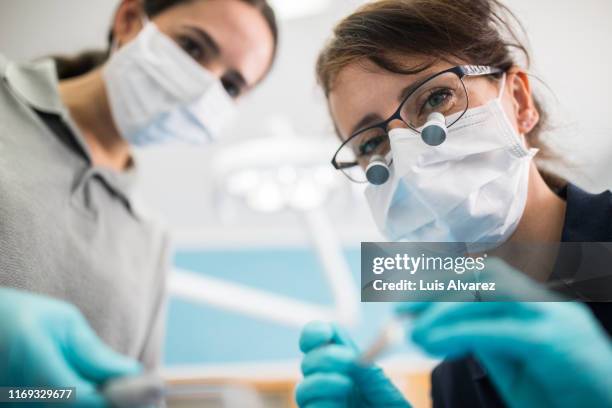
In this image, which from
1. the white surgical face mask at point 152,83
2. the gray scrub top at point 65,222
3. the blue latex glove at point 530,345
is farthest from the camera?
the white surgical face mask at point 152,83

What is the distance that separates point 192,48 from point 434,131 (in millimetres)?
583

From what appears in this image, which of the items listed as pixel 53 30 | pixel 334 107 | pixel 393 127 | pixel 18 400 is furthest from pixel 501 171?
pixel 53 30

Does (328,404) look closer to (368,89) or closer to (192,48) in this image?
(368,89)

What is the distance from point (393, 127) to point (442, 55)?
11cm

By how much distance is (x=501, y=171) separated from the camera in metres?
0.55

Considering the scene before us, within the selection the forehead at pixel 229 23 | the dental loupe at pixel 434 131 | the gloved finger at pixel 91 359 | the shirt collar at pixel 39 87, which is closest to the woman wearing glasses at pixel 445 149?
the dental loupe at pixel 434 131

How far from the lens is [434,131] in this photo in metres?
0.53

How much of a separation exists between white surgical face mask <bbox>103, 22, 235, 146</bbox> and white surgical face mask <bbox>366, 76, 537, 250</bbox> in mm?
495

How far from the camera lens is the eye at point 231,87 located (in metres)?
0.98

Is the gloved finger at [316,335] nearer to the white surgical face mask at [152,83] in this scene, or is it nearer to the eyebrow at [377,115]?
the eyebrow at [377,115]

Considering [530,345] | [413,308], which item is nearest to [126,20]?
[413,308]

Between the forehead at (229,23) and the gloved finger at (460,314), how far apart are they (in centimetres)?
68

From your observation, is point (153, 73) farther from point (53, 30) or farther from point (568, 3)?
point (568, 3)

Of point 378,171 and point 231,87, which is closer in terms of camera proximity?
point 378,171
